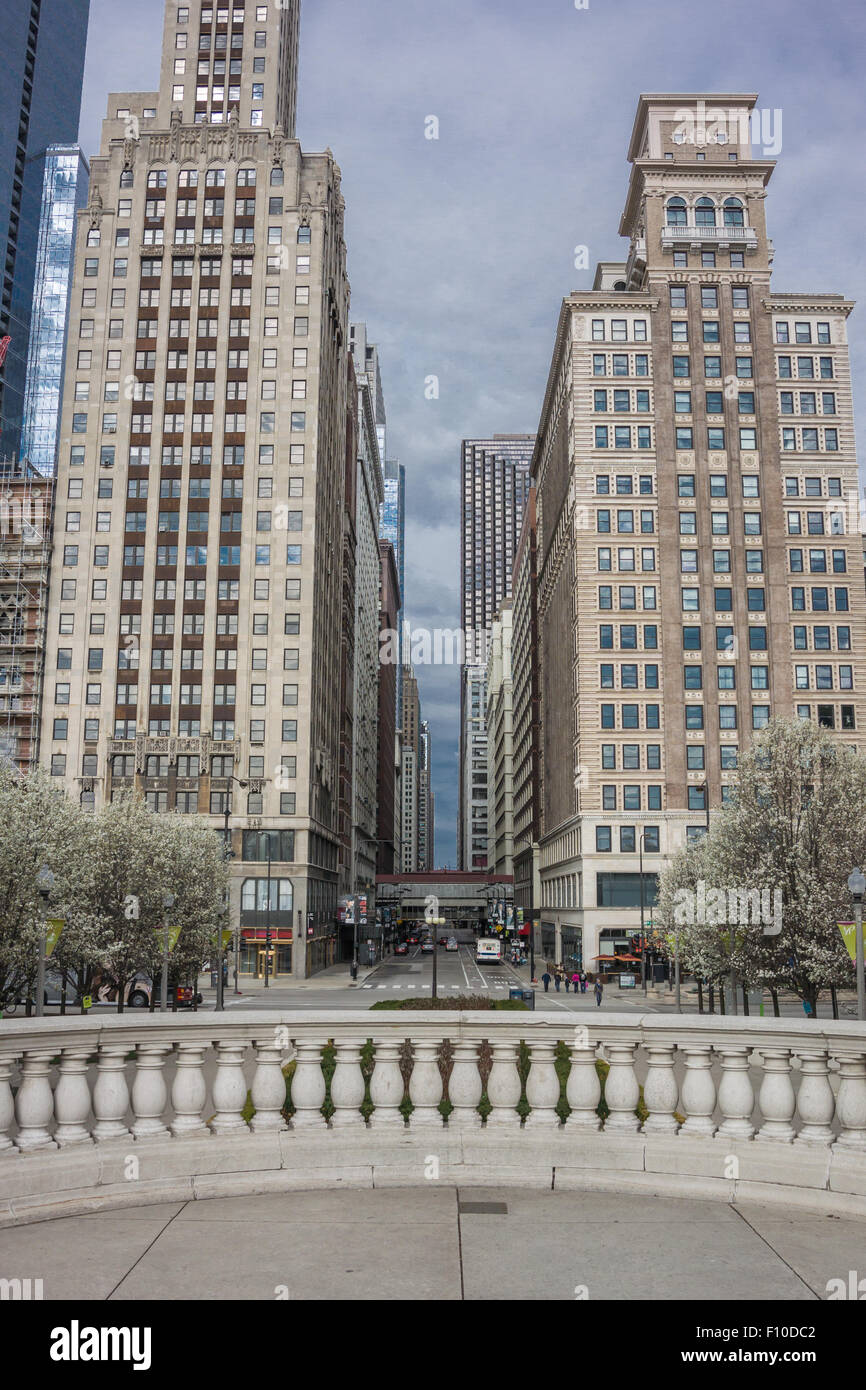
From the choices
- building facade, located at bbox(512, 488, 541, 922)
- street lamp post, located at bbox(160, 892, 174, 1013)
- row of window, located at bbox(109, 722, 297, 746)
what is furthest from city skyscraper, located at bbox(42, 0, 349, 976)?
street lamp post, located at bbox(160, 892, 174, 1013)

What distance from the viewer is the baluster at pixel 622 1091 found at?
896 centimetres

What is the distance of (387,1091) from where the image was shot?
9.15 m

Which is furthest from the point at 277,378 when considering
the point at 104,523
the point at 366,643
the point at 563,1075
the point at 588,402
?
the point at 563,1075

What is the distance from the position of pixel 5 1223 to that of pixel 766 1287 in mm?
5441

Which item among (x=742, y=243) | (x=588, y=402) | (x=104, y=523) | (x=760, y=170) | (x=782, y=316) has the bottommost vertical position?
(x=104, y=523)

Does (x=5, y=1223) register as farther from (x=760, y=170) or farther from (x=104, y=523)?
(x=760, y=170)

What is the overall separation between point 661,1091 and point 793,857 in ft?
85.8

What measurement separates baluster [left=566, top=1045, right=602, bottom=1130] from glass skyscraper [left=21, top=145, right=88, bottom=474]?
14476 cm

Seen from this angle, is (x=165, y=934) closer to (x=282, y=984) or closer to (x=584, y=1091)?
(x=584, y=1091)

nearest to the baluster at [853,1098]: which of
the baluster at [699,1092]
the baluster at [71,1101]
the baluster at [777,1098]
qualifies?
the baluster at [777,1098]

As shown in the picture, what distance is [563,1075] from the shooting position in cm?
Result: 1320

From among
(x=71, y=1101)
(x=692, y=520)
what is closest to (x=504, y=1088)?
(x=71, y=1101)

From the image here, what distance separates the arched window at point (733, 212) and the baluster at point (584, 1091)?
308ft
